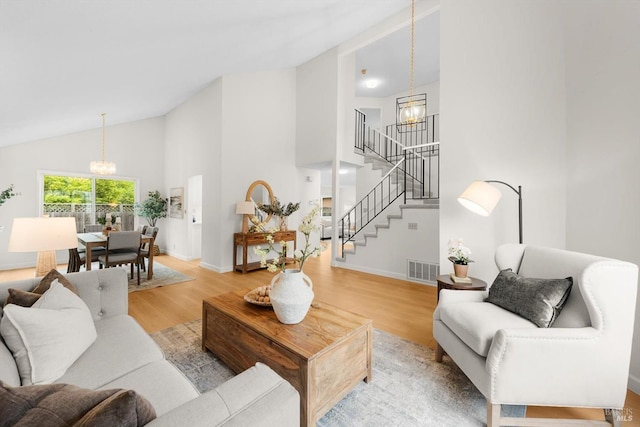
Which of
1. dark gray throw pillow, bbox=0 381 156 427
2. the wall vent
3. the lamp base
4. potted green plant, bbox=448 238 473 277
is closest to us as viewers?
dark gray throw pillow, bbox=0 381 156 427

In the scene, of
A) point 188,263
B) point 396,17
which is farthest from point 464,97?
point 188,263

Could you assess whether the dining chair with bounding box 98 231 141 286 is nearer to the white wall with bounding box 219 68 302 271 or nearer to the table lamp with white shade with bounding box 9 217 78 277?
the white wall with bounding box 219 68 302 271

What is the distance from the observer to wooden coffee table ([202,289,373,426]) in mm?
1458

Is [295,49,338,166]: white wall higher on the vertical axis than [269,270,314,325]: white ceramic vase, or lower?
higher

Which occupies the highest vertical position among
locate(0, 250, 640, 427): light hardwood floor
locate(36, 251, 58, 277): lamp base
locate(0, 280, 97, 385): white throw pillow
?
locate(36, 251, 58, 277): lamp base

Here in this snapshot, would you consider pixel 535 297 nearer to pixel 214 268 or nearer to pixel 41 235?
pixel 41 235

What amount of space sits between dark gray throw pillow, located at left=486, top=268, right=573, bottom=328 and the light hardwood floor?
1.98 feet

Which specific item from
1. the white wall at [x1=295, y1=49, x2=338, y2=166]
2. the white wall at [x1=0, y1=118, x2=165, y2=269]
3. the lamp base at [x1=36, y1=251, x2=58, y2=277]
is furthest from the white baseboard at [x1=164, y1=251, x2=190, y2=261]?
the lamp base at [x1=36, y1=251, x2=58, y2=277]

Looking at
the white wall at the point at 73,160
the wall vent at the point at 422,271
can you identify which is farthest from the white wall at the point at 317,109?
the white wall at the point at 73,160

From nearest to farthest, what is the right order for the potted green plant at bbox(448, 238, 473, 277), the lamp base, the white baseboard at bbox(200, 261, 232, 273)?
the lamp base < the potted green plant at bbox(448, 238, 473, 277) < the white baseboard at bbox(200, 261, 232, 273)

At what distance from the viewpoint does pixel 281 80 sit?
597 centimetres

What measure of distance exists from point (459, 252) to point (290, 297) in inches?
68.7

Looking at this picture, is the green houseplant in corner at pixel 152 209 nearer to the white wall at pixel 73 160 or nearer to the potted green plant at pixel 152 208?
the potted green plant at pixel 152 208

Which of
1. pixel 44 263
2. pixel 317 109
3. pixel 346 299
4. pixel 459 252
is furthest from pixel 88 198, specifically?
pixel 459 252
